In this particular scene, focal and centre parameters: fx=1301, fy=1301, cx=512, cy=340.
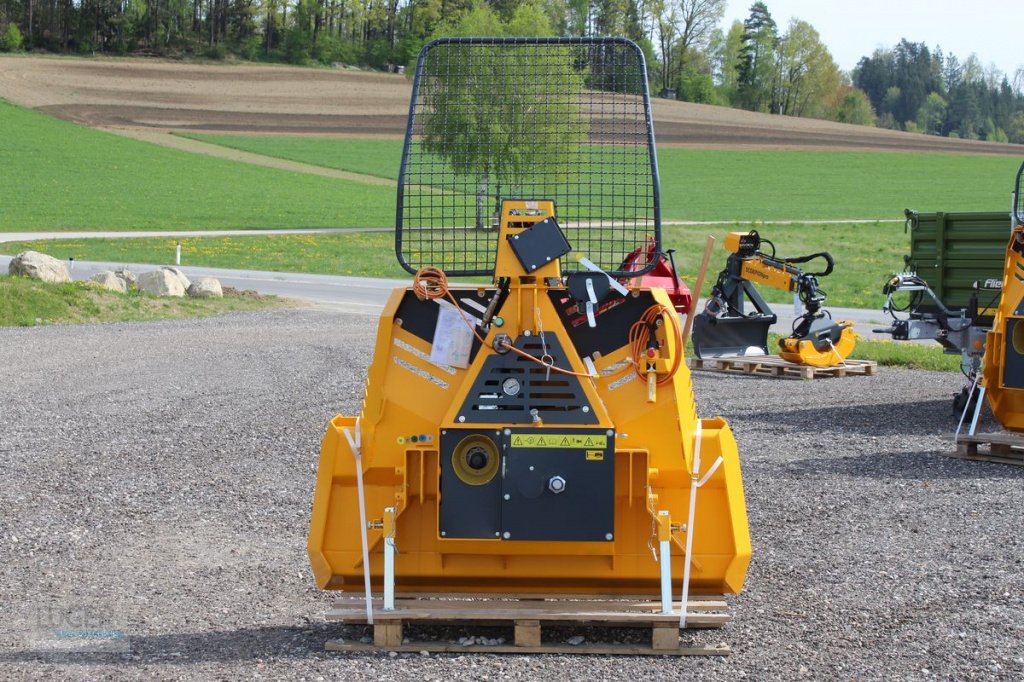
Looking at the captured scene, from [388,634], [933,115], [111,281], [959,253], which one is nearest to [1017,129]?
[933,115]

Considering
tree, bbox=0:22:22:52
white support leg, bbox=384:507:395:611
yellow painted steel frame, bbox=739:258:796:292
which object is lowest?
white support leg, bbox=384:507:395:611

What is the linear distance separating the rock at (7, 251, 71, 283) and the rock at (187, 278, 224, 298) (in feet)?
7.48

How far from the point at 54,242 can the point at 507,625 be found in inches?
1383

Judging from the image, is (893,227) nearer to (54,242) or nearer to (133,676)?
(54,242)

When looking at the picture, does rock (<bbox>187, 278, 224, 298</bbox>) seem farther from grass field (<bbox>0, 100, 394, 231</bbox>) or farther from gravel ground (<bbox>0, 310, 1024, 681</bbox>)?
grass field (<bbox>0, 100, 394, 231</bbox>)

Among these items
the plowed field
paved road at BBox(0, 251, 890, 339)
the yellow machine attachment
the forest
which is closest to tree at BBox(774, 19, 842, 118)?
the forest

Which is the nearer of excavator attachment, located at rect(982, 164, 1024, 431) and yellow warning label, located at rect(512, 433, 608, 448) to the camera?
yellow warning label, located at rect(512, 433, 608, 448)

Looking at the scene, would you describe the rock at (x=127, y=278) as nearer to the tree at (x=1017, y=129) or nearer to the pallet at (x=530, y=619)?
the pallet at (x=530, y=619)

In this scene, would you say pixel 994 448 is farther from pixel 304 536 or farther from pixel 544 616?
pixel 544 616

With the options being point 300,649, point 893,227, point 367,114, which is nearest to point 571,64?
point 300,649

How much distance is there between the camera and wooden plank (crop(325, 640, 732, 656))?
5.41 m

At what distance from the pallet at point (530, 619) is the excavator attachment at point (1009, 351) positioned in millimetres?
5952

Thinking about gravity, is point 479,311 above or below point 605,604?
above

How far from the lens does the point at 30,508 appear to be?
8250 mm
